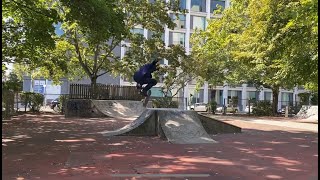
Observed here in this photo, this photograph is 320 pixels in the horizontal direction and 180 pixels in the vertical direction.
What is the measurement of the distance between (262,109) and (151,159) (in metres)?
29.3

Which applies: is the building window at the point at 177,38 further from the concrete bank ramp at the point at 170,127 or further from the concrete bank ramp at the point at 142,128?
the concrete bank ramp at the point at 142,128

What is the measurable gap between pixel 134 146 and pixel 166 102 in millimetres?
24439

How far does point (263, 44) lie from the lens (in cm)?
1816

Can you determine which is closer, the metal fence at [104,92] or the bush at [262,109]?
the metal fence at [104,92]

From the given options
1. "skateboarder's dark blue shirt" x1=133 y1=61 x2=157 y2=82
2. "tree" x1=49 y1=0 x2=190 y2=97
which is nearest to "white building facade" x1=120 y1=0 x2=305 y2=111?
"tree" x1=49 y1=0 x2=190 y2=97

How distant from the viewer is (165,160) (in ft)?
29.7

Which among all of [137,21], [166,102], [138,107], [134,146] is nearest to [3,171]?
[134,146]

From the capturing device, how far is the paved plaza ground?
761cm

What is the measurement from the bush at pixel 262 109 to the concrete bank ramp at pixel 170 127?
23.3 meters

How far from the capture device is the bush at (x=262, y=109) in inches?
1438

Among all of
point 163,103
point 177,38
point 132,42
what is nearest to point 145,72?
point 132,42

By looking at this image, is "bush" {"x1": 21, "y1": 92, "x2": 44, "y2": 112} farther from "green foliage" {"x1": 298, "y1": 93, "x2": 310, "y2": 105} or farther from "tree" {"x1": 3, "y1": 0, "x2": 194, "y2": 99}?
"green foliage" {"x1": 298, "y1": 93, "x2": 310, "y2": 105}

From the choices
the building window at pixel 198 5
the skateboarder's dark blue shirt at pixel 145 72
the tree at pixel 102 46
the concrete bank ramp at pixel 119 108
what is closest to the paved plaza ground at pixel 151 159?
the tree at pixel 102 46

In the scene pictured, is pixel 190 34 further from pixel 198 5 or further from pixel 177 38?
pixel 198 5
